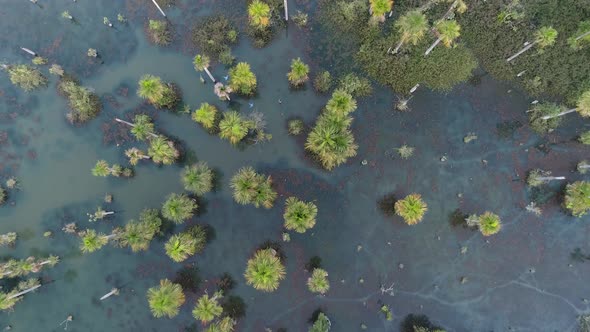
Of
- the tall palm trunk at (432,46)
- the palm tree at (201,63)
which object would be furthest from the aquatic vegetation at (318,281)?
the tall palm trunk at (432,46)

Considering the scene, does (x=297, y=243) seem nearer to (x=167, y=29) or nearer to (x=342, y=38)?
(x=342, y=38)

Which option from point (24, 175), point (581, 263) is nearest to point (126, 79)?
point (24, 175)

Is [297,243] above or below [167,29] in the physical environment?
below

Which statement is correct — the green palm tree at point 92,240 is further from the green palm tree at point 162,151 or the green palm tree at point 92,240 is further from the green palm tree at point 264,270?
the green palm tree at point 264,270

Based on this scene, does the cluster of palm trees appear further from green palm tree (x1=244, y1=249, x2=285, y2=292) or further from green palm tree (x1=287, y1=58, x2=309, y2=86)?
green palm tree (x1=244, y1=249, x2=285, y2=292)

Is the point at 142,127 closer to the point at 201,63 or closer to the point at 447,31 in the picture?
the point at 201,63
